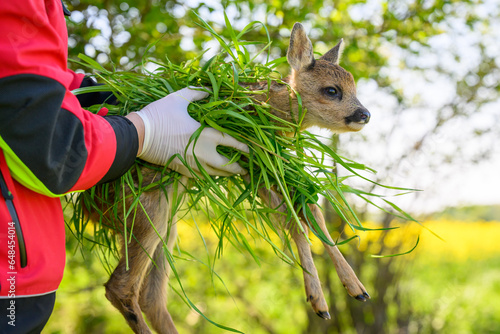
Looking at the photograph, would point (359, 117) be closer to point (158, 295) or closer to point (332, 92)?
point (332, 92)

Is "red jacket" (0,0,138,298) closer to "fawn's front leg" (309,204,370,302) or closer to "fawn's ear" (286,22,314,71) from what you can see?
"fawn's front leg" (309,204,370,302)

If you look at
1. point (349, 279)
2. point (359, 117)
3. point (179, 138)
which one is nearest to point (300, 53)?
point (359, 117)

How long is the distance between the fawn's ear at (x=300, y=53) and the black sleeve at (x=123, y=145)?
894 mm

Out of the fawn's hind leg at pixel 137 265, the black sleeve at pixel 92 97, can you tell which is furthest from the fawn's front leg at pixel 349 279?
the black sleeve at pixel 92 97

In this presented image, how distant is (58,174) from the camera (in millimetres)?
1109

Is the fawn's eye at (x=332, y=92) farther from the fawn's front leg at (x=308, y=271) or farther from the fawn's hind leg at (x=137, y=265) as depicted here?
the fawn's hind leg at (x=137, y=265)

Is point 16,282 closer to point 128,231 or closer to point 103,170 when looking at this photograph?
point 103,170

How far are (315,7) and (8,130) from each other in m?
2.60

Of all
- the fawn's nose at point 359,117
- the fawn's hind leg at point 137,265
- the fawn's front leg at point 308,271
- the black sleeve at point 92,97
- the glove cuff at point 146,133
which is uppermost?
the fawn's nose at point 359,117

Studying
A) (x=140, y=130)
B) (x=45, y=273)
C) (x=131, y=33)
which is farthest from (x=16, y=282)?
(x=131, y=33)

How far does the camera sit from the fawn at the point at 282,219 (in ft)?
5.48

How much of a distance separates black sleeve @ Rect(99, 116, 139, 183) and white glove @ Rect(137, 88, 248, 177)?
12 centimetres

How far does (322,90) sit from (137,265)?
41.9 inches

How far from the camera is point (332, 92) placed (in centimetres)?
197
